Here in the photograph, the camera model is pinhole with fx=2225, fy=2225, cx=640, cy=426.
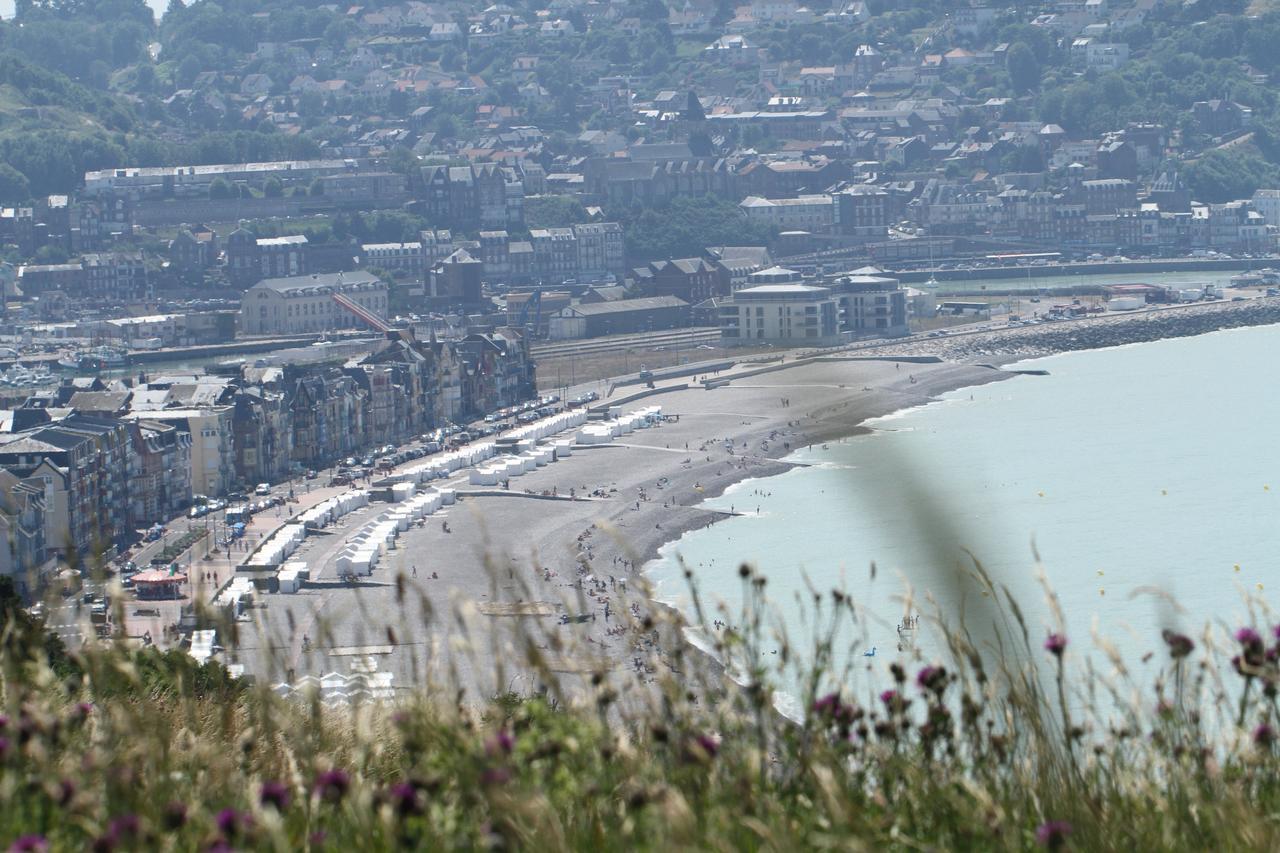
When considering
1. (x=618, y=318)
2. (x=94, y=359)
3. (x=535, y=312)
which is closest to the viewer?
(x=94, y=359)

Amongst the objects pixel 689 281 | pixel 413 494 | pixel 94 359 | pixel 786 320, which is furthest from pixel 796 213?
pixel 413 494

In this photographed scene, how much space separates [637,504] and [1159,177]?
95.2 ft

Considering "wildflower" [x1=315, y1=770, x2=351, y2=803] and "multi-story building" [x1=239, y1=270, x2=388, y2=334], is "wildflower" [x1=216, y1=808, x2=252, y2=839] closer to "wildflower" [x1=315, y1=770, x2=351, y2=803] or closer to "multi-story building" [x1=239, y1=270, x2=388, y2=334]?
"wildflower" [x1=315, y1=770, x2=351, y2=803]

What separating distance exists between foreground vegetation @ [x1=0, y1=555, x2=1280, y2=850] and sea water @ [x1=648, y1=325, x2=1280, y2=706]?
0.19 metres

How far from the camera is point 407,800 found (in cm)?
163

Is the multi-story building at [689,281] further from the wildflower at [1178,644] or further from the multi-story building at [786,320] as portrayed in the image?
the wildflower at [1178,644]

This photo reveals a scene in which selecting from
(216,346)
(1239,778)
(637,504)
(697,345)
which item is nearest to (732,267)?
(697,345)

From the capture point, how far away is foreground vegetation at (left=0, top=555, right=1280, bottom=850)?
173 centimetres

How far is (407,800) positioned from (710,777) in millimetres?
501

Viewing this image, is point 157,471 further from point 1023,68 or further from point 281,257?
point 1023,68

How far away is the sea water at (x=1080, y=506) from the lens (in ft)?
36.2

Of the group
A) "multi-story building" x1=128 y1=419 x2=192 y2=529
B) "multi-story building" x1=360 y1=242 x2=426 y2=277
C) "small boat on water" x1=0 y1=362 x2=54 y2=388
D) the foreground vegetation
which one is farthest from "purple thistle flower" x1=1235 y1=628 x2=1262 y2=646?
"multi-story building" x1=360 y1=242 x2=426 y2=277

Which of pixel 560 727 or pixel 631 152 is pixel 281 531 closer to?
pixel 560 727

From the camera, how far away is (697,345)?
3011 centimetres
